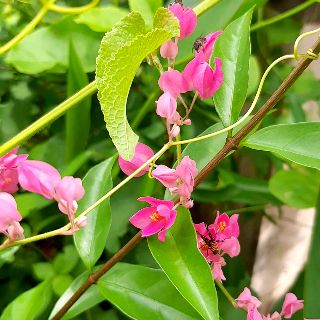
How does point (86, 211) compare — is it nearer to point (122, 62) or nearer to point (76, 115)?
point (122, 62)

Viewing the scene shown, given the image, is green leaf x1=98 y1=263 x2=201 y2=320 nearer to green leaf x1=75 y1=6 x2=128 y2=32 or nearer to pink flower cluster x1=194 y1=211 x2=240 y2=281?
pink flower cluster x1=194 y1=211 x2=240 y2=281

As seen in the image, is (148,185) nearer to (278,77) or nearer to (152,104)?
(152,104)

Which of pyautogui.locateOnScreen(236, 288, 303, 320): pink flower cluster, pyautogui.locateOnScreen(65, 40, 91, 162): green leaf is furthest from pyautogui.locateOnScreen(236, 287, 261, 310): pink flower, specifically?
pyautogui.locateOnScreen(65, 40, 91, 162): green leaf

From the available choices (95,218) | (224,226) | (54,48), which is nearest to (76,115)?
(54,48)

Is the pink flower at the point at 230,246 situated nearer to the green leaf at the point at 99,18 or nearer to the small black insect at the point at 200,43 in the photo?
the small black insect at the point at 200,43

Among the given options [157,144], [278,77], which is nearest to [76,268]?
[157,144]
